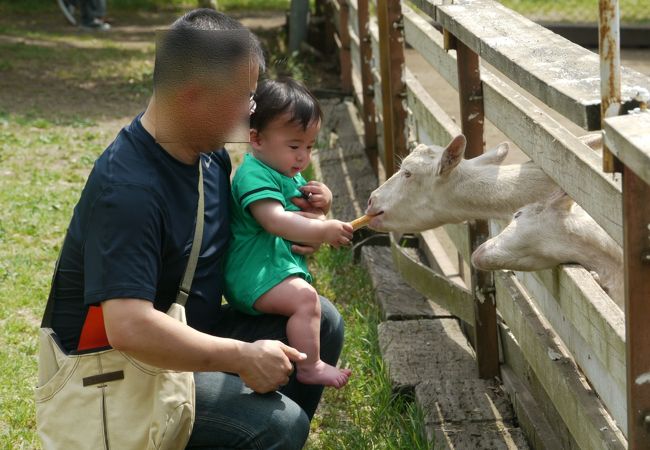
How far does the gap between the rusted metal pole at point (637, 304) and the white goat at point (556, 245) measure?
0.65 m

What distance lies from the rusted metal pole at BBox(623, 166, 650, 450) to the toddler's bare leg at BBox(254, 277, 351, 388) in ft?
3.70

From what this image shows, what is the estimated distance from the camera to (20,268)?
5602 mm

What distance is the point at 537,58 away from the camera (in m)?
2.57

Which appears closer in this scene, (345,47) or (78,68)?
(345,47)

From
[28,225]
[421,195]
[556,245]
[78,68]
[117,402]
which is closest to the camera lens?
[117,402]

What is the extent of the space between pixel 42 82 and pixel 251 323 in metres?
8.81


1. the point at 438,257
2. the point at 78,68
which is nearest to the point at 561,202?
the point at 438,257

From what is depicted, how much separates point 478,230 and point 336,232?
36.1 inches

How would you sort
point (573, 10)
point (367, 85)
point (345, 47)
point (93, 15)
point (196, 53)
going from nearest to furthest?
point (196, 53) → point (367, 85) → point (345, 47) → point (573, 10) → point (93, 15)

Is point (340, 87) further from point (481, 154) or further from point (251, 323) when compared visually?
point (251, 323)

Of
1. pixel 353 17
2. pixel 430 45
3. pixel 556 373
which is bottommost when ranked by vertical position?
pixel 353 17

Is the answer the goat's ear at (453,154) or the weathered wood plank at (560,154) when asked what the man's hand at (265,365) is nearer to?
the weathered wood plank at (560,154)

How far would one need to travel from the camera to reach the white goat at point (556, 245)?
9.37 feet

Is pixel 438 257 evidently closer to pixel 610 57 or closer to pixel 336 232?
pixel 336 232
